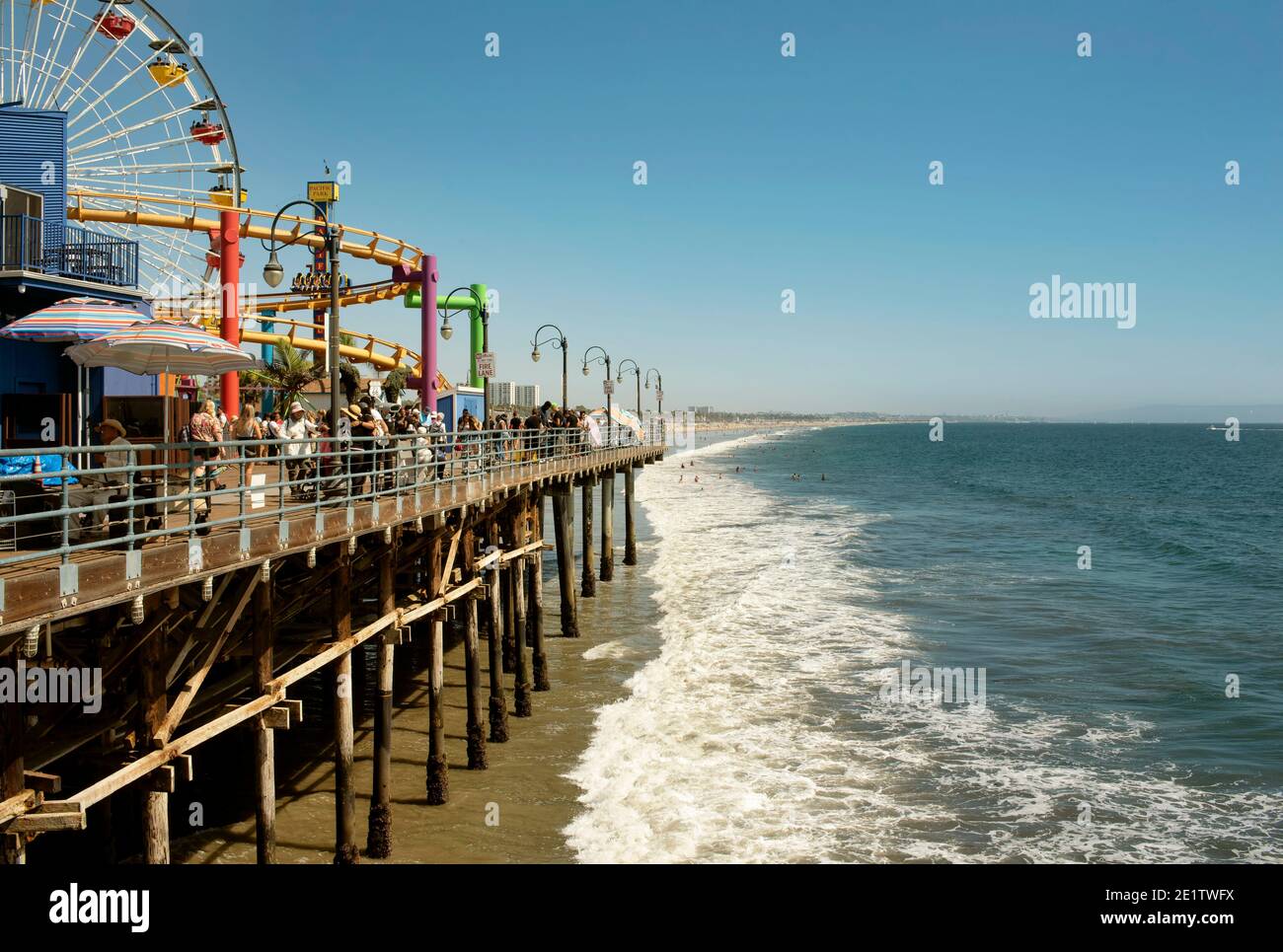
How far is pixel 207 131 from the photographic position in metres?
29.6

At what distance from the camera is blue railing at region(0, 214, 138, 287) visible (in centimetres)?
1497

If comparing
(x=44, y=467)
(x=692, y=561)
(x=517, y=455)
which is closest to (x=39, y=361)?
(x=44, y=467)

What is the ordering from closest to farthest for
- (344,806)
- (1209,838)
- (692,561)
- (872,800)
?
1. (344,806)
2. (1209,838)
3. (872,800)
4. (692,561)

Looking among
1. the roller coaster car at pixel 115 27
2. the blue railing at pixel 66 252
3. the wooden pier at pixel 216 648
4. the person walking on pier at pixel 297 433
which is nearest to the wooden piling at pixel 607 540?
the wooden pier at pixel 216 648

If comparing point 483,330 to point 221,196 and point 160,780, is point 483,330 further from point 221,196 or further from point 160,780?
point 160,780

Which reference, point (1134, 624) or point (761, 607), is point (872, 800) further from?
point (1134, 624)

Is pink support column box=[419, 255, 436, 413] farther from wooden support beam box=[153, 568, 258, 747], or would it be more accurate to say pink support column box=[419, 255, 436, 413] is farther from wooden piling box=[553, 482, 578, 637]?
wooden support beam box=[153, 568, 258, 747]

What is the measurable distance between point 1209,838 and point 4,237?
754 inches

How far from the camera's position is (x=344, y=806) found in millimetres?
11445

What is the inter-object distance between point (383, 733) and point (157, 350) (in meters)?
5.27

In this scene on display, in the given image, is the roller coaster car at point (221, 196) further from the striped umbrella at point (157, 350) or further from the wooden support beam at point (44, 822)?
the wooden support beam at point (44, 822)

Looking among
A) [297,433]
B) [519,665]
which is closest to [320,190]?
[297,433]

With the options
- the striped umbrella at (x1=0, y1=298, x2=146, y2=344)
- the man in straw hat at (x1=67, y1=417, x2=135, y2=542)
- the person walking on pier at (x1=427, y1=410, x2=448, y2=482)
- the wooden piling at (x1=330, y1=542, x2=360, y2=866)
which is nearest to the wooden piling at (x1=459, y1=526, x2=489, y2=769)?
the person walking on pier at (x1=427, y1=410, x2=448, y2=482)
